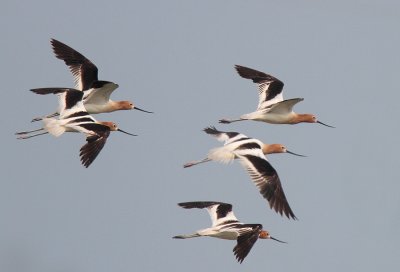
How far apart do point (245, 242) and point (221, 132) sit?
584 cm

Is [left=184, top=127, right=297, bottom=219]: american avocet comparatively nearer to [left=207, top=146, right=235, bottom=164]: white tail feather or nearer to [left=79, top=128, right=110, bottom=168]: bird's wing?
[left=207, top=146, right=235, bottom=164]: white tail feather

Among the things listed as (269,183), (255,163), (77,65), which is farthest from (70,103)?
(269,183)

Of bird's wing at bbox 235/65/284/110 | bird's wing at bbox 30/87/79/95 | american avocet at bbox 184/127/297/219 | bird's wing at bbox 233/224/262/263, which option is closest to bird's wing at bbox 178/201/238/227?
american avocet at bbox 184/127/297/219

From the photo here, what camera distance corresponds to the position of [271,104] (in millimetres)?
40812

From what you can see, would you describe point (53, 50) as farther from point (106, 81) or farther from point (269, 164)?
point (269, 164)

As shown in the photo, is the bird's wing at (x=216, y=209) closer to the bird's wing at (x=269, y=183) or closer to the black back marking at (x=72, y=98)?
the bird's wing at (x=269, y=183)

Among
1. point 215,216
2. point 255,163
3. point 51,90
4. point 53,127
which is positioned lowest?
point 215,216

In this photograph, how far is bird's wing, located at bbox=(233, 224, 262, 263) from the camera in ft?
110

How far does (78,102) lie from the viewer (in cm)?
3888

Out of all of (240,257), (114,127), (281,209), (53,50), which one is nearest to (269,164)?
(281,209)

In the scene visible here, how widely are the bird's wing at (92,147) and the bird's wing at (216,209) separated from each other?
111 inches

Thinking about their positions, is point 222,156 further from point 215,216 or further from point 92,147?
point 92,147

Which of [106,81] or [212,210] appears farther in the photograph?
[106,81]

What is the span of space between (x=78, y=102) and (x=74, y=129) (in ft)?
5.68
